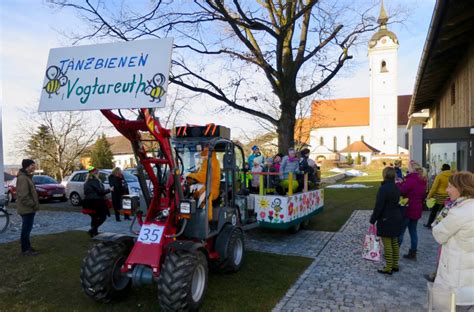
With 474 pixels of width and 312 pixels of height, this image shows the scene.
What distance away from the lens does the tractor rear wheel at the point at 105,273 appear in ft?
15.4

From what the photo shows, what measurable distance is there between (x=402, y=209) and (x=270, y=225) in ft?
8.77

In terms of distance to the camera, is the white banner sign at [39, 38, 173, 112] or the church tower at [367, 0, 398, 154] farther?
the church tower at [367, 0, 398, 154]

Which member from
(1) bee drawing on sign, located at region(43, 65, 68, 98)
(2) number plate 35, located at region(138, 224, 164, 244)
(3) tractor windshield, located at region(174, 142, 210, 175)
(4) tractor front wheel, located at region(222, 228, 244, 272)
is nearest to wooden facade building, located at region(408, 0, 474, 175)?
(3) tractor windshield, located at region(174, 142, 210, 175)

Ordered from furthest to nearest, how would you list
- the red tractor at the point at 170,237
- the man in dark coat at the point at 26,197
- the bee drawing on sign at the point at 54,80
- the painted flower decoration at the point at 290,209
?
1. the painted flower decoration at the point at 290,209
2. the man in dark coat at the point at 26,197
3. the bee drawing on sign at the point at 54,80
4. the red tractor at the point at 170,237

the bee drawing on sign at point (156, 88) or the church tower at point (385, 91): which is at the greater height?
the church tower at point (385, 91)

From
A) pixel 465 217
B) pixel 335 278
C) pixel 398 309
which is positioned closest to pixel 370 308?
pixel 398 309

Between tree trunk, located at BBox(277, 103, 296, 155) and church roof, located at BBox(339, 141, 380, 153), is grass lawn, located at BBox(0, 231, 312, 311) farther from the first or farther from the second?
church roof, located at BBox(339, 141, 380, 153)

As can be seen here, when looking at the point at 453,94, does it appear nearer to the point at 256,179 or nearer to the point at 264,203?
the point at 256,179

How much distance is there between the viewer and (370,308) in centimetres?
471

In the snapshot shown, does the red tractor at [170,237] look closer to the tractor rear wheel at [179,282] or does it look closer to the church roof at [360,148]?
the tractor rear wheel at [179,282]

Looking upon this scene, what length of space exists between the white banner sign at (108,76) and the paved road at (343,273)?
316 cm

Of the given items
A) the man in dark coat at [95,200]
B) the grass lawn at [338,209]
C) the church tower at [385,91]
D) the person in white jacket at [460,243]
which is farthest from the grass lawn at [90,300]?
the church tower at [385,91]

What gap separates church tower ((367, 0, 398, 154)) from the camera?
221 ft

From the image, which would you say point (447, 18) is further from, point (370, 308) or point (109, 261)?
point (109, 261)
